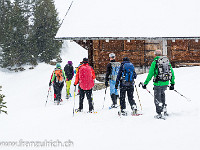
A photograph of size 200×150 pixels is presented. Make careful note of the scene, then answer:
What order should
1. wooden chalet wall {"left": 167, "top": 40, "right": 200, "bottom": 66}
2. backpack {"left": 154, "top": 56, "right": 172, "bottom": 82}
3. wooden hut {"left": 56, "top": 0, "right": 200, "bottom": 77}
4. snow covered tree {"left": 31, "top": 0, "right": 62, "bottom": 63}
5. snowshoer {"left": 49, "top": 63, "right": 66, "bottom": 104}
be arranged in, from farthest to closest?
snow covered tree {"left": 31, "top": 0, "right": 62, "bottom": 63}, wooden chalet wall {"left": 167, "top": 40, "right": 200, "bottom": 66}, wooden hut {"left": 56, "top": 0, "right": 200, "bottom": 77}, snowshoer {"left": 49, "top": 63, "right": 66, "bottom": 104}, backpack {"left": 154, "top": 56, "right": 172, "bottom": 82}

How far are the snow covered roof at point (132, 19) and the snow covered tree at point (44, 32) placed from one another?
1068 centimetres

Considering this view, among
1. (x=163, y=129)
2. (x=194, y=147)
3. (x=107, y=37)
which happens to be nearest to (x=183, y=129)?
(x=163, y=129)

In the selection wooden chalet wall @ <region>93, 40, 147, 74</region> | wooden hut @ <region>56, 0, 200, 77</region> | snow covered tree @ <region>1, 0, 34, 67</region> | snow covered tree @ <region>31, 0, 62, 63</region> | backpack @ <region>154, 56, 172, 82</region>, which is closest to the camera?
backpack @ <region>154, 56, 172, 82</region>

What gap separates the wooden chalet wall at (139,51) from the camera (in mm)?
15055

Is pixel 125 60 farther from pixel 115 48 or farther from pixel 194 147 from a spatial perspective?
pixel 115 48

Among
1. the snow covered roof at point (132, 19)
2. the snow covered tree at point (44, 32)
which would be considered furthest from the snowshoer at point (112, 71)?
the snow covered tree at point (44, 32)

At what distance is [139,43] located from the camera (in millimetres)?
15570

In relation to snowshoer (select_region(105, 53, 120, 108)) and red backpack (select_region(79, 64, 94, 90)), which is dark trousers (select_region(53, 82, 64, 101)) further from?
snowshoer (select_region(105, 53, 120, 108))

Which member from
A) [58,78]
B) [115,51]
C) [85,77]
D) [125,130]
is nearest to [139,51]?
[115,51]

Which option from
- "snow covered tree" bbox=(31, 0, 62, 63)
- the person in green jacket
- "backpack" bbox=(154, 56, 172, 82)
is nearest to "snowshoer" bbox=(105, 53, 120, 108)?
the person in green jacket

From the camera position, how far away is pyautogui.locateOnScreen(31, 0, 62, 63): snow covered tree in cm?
2670

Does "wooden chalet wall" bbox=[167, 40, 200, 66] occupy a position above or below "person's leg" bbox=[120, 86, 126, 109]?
above

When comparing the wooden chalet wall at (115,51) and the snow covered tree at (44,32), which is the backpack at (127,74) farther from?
the snow covered tree at (44,32)

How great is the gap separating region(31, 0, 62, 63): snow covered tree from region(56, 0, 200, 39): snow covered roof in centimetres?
1068
